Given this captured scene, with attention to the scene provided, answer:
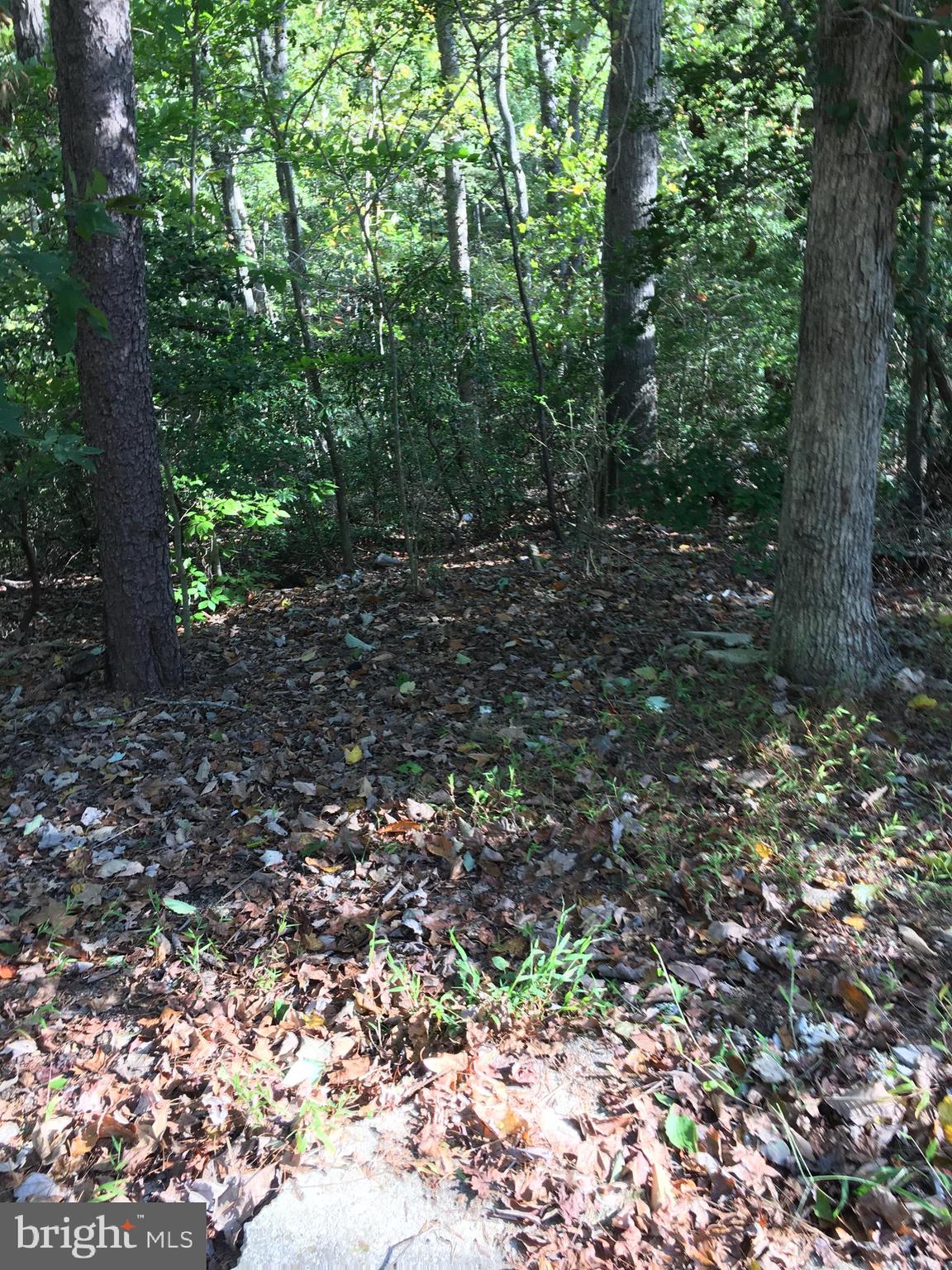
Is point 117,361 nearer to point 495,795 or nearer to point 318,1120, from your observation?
point 495,795

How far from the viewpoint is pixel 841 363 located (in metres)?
4.53

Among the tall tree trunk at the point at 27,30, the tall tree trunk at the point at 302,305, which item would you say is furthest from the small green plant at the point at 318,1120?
the tall tree trunk at the point at 27,30

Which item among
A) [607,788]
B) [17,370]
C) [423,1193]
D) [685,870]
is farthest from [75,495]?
[423,1193]

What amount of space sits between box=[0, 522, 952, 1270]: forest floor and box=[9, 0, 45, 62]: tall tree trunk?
524 cm

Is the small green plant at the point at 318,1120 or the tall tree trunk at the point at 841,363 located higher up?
the tall tree trunk at the point at 841,363

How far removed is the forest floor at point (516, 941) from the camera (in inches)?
96.3

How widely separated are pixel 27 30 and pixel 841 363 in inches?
276

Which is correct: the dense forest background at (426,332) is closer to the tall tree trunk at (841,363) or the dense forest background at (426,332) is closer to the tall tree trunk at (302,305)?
the tall tree trunk at (302,305)

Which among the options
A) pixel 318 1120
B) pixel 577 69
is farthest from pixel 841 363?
pixel 577 69

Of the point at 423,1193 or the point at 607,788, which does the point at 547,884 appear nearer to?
the point at 607,788

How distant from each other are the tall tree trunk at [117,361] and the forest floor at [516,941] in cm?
50

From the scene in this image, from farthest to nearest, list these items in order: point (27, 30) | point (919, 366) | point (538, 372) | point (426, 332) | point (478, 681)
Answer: point (538, 372) < point (426, 332) < point (27, 30) < point (919, 366) < point (478, 681)

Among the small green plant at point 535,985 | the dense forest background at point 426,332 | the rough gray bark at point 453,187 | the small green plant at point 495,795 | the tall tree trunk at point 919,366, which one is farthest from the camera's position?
the rough gray bark at point 453,187

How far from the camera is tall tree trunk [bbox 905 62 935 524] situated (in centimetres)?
583
